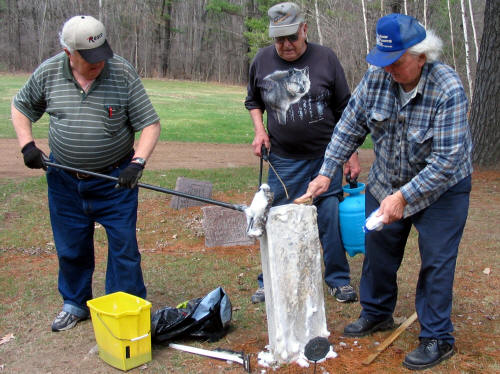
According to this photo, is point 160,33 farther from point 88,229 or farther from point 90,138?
point 90,138

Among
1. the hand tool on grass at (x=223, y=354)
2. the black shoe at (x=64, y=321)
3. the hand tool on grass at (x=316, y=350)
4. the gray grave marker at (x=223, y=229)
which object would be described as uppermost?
the hand tool on grass at (x=316, y=350)

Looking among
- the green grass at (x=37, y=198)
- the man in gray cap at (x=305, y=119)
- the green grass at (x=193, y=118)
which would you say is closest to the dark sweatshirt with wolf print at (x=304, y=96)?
the man in gray cap at (x=305, y=119)

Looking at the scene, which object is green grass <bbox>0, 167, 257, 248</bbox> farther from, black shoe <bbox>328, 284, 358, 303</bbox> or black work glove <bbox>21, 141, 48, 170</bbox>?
black shoe <bbox>328, 284, 358, 303</bbox>

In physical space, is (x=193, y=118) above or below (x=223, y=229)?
below

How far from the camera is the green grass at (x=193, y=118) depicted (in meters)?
14.2

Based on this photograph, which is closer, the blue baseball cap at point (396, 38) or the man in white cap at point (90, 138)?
the blue baseball cap at point (396, 38)

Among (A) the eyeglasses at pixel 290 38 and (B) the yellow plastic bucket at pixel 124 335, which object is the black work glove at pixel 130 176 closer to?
(B) the yellow plastic bucket at pixel 124 335

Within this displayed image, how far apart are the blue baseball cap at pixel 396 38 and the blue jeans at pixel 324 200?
137 cm

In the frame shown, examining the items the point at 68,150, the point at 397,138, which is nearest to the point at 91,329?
the point at 68,150

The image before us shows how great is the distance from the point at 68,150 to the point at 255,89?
4.94 ft

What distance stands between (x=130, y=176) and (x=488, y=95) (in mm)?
7018

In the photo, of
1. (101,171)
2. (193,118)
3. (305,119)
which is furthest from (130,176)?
(193,118)

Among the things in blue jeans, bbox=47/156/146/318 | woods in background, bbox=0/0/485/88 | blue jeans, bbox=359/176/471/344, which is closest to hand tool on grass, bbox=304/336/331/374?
blue jeans, bbox=359/176/471/344

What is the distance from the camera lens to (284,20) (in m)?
3.90
